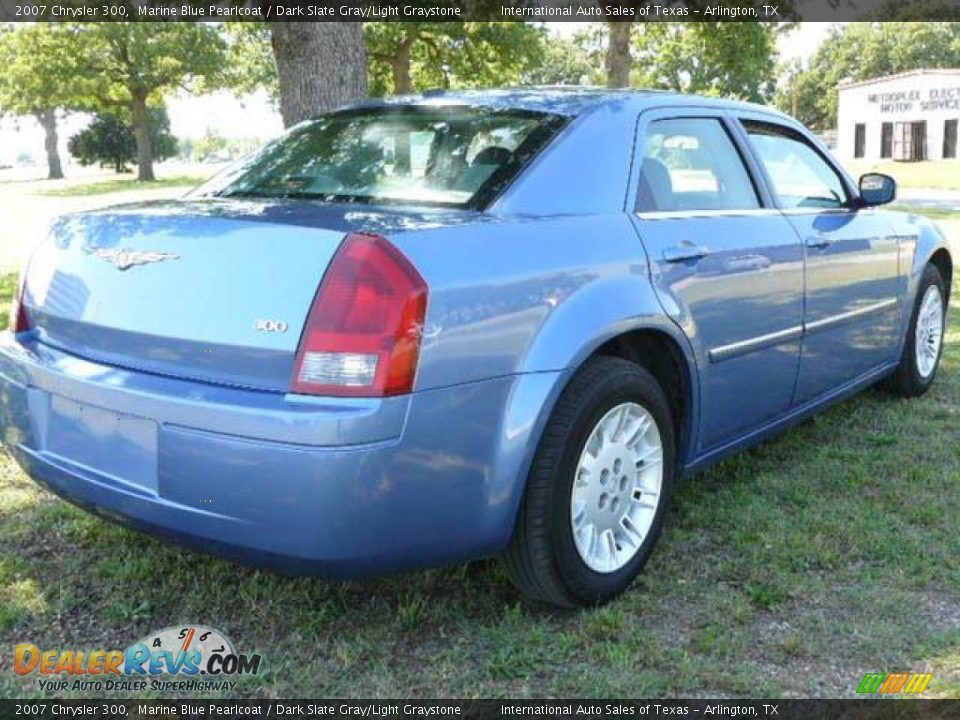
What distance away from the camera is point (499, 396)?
2.58 metres

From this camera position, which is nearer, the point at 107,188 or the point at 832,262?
the point at 832,262

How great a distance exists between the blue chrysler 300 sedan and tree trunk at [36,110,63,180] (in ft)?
193

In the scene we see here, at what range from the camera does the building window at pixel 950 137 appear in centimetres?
4928

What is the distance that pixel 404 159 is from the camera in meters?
3.26

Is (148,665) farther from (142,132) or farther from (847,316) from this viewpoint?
(142,132)

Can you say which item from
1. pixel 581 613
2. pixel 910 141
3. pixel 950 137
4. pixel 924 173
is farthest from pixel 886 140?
pixel 581 613

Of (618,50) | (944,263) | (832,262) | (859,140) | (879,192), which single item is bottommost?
(944,263)

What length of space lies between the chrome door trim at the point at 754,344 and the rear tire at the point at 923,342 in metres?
1.67

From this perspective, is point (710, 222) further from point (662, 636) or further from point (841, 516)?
point (662, 636)

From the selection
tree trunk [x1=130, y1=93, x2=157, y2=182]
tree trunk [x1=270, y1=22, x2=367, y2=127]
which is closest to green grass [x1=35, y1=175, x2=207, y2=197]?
tree trunk [x1=130, y1=93, x2=157, y2=182]

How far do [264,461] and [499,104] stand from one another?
1.66 m

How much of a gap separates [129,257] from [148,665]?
110 centimetres

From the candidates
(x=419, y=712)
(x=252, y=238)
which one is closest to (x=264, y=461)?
(x=252, y=238)

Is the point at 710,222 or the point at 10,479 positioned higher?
the point at 710,222
